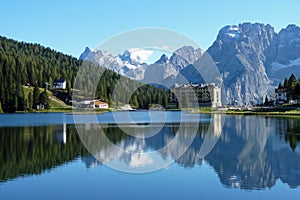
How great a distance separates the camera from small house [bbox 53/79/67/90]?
571 ft

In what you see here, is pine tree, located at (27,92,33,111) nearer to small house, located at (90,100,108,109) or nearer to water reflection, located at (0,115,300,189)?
small house, located at (90,100,108,109)

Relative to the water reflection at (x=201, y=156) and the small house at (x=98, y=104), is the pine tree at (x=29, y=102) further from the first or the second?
the water reflection at (x=201, y=156)

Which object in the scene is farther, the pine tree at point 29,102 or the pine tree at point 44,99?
the pine tree at point 44,99

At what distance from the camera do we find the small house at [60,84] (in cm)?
17409

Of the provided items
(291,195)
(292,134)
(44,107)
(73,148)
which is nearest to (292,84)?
(292,134)

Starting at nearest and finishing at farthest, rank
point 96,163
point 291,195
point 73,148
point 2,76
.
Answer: point 291,195, point 96,163, point 73,148, point 2,76

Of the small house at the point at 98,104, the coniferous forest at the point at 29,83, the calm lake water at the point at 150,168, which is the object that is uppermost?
the coniferous forest at the point at 29,83

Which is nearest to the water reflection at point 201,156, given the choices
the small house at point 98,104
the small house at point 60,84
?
the small house at point 98,104

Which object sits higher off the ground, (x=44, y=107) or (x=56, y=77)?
(x=56, y=77)

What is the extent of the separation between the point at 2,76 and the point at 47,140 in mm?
106038

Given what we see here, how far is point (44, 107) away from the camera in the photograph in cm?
14275

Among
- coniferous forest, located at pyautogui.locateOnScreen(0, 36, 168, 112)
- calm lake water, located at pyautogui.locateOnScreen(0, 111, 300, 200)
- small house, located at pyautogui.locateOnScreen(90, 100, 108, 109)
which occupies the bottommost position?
calm lake water, located at pyautogui.locateOnScreen(0, 111, 300, 200)

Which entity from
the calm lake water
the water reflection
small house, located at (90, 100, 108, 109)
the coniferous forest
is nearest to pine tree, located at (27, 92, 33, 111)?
the coniferous forest

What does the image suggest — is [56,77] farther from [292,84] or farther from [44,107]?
[292,84]
